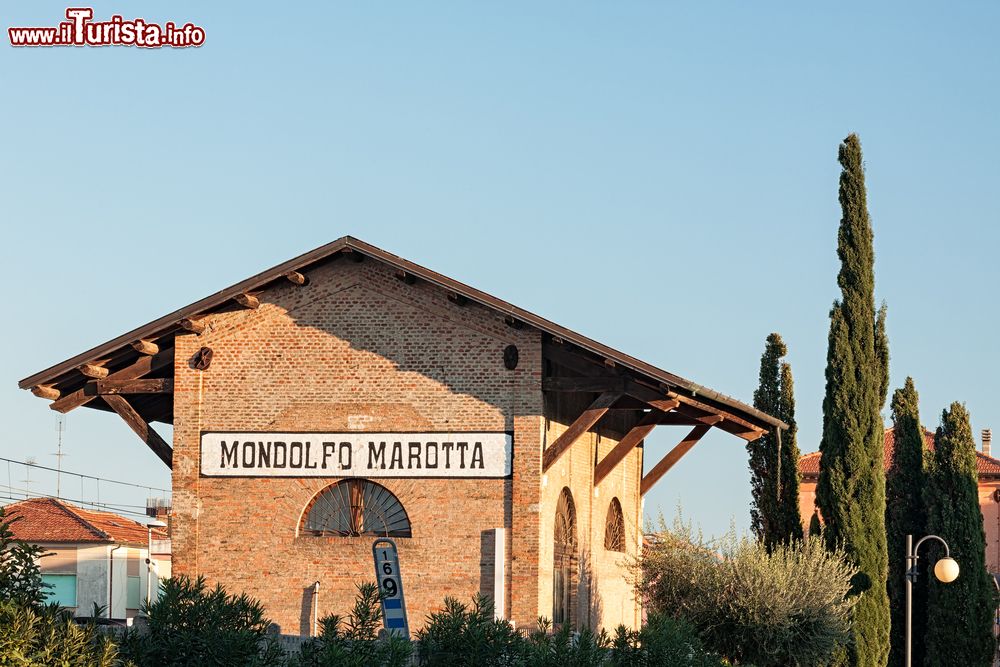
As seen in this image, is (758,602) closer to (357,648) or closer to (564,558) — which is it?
(564,558)

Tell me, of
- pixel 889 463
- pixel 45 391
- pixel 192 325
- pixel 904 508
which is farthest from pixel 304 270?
pixel 889 463

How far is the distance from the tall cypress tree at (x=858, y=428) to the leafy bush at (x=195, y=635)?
18079 millimetres

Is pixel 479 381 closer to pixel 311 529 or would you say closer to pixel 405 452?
pixel 405 452

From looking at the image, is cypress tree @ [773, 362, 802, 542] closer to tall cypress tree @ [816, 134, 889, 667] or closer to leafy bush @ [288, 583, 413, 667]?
tall cypress tree @ [816, 134, 889, 667]

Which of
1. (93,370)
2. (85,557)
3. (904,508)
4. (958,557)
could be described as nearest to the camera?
(93,370)

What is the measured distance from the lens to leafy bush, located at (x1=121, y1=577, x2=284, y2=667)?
338 inches

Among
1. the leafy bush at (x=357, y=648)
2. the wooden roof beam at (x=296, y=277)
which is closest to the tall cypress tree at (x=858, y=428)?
the wooden roof beam at (x=296, y=277)

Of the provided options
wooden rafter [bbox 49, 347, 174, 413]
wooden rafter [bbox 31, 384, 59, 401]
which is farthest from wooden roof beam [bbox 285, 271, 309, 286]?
wooden rafter [bbox 31, 384, 59, 401]

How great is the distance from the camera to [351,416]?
65.4 ft

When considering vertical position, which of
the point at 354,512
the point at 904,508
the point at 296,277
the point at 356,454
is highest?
the point at 296,277

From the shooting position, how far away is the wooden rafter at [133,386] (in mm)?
Result: 20469

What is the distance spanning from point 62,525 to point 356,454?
32.6 metres

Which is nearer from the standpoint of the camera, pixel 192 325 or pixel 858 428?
pixel 192 325

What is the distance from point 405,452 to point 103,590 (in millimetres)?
31985
